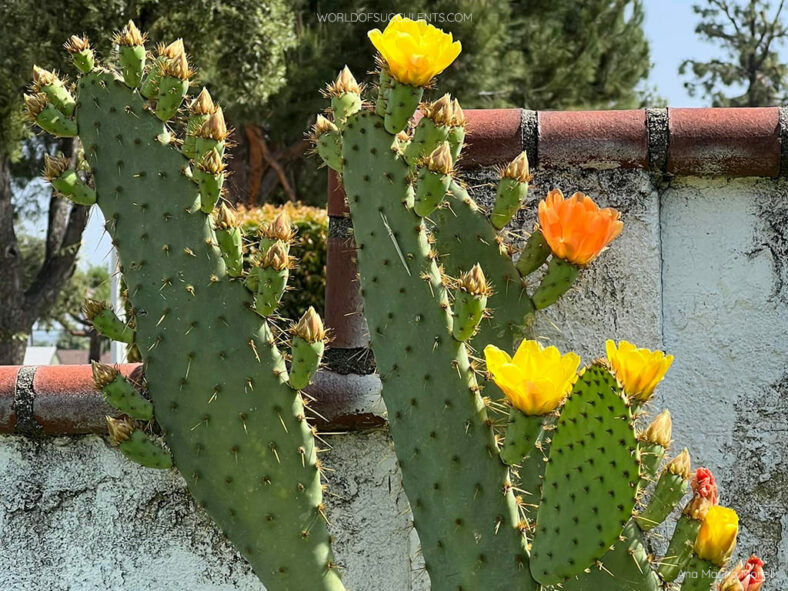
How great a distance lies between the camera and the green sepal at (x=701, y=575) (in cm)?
172

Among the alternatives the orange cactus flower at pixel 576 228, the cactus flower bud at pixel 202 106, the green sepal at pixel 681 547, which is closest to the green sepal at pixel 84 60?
the cactus flower bud at pixel 202 106

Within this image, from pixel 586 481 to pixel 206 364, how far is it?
754 millimetres

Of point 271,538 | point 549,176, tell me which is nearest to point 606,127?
point 549,176

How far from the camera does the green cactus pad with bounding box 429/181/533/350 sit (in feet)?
6.76

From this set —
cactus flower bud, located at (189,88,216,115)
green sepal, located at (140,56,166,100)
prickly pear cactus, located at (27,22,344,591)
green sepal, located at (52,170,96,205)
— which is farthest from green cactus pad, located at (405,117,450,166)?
green sepal, located at (52,170,96,205)

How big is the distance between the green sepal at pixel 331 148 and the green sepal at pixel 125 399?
0.60 meters

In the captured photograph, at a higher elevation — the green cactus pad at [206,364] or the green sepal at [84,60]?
the green sepal at [84,60]

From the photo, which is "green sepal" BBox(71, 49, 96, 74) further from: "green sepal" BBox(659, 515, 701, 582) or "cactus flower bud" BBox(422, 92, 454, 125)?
"green sepal" BBox(659, 515, 701, 582)

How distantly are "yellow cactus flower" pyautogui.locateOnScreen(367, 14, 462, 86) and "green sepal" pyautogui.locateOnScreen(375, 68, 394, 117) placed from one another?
0.10ft

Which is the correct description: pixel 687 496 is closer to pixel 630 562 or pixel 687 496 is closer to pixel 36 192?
pixel 630 562

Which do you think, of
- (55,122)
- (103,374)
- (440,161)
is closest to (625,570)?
(440,161)

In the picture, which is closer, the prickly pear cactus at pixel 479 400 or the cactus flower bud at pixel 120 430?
the prickly pear cactus at pixel 479 400

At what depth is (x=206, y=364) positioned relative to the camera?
6.28 feet

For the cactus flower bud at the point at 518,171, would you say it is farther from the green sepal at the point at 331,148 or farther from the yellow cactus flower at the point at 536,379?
the yellow cactus flower at the point at 536,379
